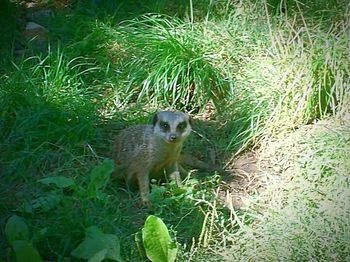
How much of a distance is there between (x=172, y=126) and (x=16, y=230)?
1157 mm

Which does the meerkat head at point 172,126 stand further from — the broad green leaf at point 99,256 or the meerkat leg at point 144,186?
the broad green leaf at point 99,256

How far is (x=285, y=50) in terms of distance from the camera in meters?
5.65

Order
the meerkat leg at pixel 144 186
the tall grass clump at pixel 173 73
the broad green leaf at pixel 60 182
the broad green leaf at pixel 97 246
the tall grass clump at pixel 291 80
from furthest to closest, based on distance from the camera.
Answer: the tall grass clump at pixel 173 73, the tall grass clump at pixel 291 80, the meerkat leg at pixel 144 186, the broad green leaf at pixel 60 182, the broad green leaf at pixel 97 246

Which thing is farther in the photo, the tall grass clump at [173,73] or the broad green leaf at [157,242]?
the tall grass clump at [173,73]

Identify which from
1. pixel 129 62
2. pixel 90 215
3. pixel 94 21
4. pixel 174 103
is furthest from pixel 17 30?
pixel 90 215

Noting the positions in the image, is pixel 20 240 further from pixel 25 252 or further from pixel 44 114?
pixel 44 114

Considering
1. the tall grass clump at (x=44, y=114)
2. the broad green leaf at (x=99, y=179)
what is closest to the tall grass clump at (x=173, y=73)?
the tall grass clump at (x=44, y=114)

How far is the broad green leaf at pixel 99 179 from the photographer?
4508 mm

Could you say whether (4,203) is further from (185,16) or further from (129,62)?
(185,16)

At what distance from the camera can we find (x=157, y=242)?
4086mm

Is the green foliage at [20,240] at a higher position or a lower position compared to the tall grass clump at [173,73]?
lower

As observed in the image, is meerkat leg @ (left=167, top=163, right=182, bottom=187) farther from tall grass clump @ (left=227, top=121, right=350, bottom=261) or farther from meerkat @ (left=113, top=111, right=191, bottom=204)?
tall grass clump @ (left=227, top=121, right=350, bottom=261)

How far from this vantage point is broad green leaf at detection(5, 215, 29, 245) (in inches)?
162

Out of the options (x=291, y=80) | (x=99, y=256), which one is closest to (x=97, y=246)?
(x=99, y=256)
